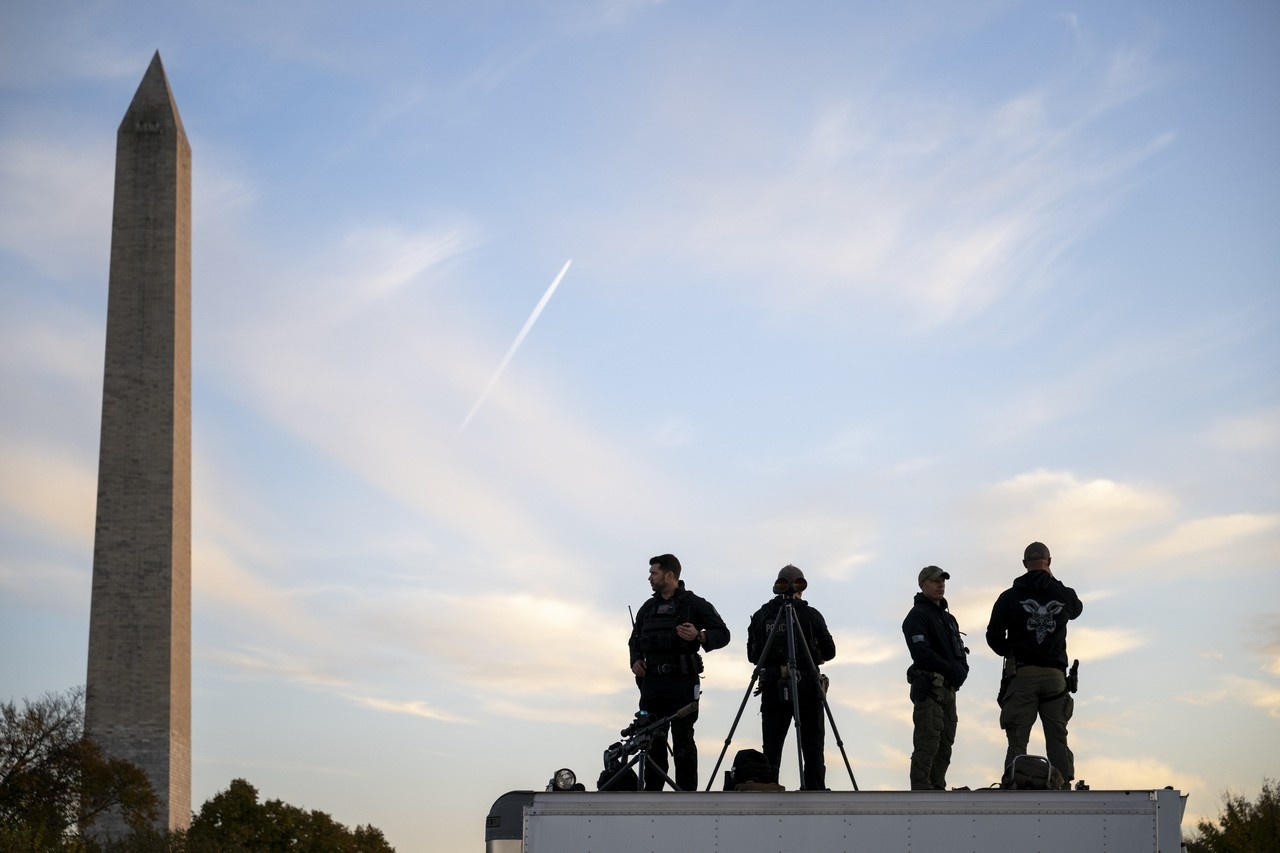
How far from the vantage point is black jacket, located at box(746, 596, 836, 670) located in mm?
10719

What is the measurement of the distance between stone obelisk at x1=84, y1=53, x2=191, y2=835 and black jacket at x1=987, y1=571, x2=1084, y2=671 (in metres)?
37.8

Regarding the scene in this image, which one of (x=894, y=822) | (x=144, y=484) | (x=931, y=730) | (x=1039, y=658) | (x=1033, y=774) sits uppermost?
(x=144, y=484)

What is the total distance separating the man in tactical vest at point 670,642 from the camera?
11.0 m

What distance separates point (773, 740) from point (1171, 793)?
3.46 m

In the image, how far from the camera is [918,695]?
36.0 ft

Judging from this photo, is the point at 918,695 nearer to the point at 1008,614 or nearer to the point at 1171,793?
the point at 1008,614

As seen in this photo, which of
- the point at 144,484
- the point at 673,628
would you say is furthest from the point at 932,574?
the point at 144,484

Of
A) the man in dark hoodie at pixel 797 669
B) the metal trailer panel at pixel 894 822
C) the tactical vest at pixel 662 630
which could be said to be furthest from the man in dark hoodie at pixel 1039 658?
the metal trailer panel at pixel 894 822

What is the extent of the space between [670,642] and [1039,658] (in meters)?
2.44

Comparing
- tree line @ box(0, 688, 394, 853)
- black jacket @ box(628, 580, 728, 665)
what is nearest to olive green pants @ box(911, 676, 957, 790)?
black jacket @ box(628, 580, 728, 665)

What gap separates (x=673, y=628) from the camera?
36.2 feet

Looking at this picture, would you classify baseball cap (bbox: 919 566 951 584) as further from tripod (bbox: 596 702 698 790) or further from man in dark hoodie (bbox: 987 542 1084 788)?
tripod (bbox: 596 702 698 790)

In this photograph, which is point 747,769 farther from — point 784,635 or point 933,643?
point 933,643

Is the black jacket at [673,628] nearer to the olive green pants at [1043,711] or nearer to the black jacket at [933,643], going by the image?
the black jacket at [933,643]
